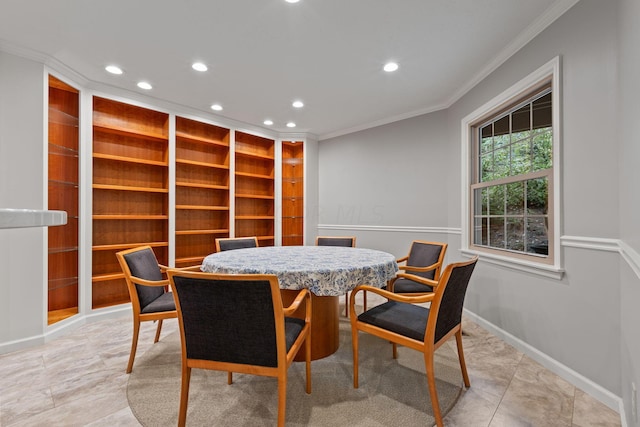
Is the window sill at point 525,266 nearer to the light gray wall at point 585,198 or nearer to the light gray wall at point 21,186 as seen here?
the light gray wall at point 585,198

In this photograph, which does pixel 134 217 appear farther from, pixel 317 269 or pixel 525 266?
pixel 525 266

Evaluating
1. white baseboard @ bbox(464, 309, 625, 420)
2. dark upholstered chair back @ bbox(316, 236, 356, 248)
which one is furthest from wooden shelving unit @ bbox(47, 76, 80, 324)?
white baseboard @ bbox(464, 309, 625, 420)

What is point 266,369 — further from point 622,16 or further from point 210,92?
point 210,92

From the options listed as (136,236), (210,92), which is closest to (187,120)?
→ (210,92)

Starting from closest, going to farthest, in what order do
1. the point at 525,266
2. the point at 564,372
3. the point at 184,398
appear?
the point at 184,398
the point at 564,372
the point at 525,266

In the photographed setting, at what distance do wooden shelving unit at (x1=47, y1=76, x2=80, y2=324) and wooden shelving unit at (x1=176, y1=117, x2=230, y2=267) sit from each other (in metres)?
1.04

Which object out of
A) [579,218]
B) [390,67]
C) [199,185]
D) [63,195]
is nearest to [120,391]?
→ [63,195]

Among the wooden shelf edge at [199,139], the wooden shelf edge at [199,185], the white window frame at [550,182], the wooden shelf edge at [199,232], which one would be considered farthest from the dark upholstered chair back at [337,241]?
the wooden shelf edge at [199,139]

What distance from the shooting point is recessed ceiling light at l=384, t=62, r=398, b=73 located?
8.99ft

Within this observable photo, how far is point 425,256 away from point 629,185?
5.90 feet

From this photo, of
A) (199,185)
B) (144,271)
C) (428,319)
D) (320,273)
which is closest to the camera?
(428,319)

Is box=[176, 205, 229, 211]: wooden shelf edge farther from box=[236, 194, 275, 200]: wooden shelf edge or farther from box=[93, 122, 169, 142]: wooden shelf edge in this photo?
box=[93, 122, 169, 142]: wooden shelf edge

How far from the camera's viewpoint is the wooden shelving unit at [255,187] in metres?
4.75

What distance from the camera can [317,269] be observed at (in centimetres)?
186
